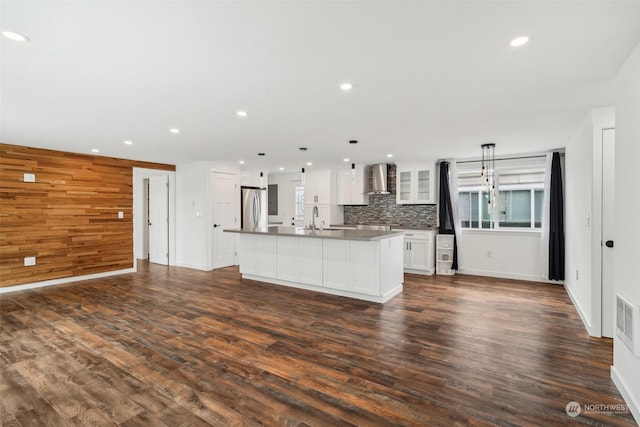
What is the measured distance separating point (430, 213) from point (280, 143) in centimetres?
373

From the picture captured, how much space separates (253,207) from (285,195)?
1254 millimetres

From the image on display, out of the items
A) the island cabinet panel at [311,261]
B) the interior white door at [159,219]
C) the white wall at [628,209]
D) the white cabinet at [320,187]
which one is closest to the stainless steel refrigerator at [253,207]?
the white cabinet at [320,187]

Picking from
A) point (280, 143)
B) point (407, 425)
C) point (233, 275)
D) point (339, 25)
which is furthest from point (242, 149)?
point (407, 425)

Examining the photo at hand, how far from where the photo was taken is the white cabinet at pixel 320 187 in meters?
7.75

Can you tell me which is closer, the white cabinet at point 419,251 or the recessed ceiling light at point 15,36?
the recessed ceiling light at point 15,36

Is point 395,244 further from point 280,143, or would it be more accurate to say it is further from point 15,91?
point 15,91

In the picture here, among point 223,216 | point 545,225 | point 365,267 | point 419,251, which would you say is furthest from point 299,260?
point 545,225

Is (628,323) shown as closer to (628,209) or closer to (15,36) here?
(628,209)

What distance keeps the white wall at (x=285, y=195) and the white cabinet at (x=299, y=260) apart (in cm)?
351

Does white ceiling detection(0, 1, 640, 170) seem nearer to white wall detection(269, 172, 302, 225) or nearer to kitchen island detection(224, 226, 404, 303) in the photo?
kitchen island detection(224, 226, 404, 303)

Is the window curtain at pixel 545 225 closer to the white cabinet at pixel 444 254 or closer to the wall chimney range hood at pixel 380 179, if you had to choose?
the white cabinet at pixel 444 254

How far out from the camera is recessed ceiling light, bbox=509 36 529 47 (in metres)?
1.87

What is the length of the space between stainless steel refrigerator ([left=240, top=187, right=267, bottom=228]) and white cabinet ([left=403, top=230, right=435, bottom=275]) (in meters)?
3.71

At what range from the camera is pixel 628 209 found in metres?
2.18
